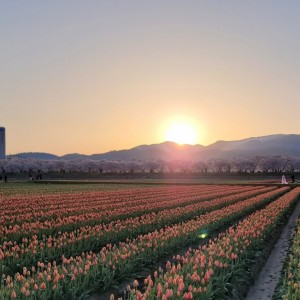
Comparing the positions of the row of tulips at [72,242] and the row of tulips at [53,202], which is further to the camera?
the row of tulips at [53,202]

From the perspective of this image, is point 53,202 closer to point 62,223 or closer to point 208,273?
point 62,223

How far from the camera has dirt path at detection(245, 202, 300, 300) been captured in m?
11.2

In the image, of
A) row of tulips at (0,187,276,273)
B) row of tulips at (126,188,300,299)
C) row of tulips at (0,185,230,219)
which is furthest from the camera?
row of tulips at (0,185,230,219)

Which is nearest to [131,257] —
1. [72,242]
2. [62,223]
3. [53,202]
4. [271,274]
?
[72,242]

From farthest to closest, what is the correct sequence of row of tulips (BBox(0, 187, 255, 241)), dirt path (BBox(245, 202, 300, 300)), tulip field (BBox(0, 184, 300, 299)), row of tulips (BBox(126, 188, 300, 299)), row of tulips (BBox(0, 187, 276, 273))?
row of tulips (BBox(0, 187, 255, 241)), row of tulips (BBox(0, 187, 276, 273)), dirt path (BBox(245, 202, 300, 300)), tulip field (BBox(0, 184, 300, 299)), row of tulips (BBox(126, 188, 300, 299))

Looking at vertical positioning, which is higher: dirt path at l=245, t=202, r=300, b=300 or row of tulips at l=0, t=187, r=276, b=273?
row of tulips at l=0, t=187, r=276, b=273

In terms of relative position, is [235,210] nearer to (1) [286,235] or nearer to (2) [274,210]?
(2) [274,210]

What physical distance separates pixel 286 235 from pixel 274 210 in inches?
153

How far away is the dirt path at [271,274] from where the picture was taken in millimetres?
11250

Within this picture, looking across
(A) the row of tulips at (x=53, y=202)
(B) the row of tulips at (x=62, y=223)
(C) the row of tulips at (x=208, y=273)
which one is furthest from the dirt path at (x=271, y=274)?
(A) the row of tulips at (x=53, y=202)

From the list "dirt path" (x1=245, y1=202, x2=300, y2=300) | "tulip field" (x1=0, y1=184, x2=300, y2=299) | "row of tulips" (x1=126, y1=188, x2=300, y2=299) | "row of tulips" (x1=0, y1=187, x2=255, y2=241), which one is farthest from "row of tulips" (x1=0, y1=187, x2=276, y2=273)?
"dirt path" (x1=245, y1=202, x2=300, y2=300)

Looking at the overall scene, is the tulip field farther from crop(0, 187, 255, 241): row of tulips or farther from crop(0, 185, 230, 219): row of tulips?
crop(0, 185, 230, 219): row of tulips

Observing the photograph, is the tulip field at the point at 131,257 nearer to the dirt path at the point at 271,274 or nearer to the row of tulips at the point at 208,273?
the row of tulips at the point at 208,273

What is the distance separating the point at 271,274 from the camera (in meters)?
13.3
